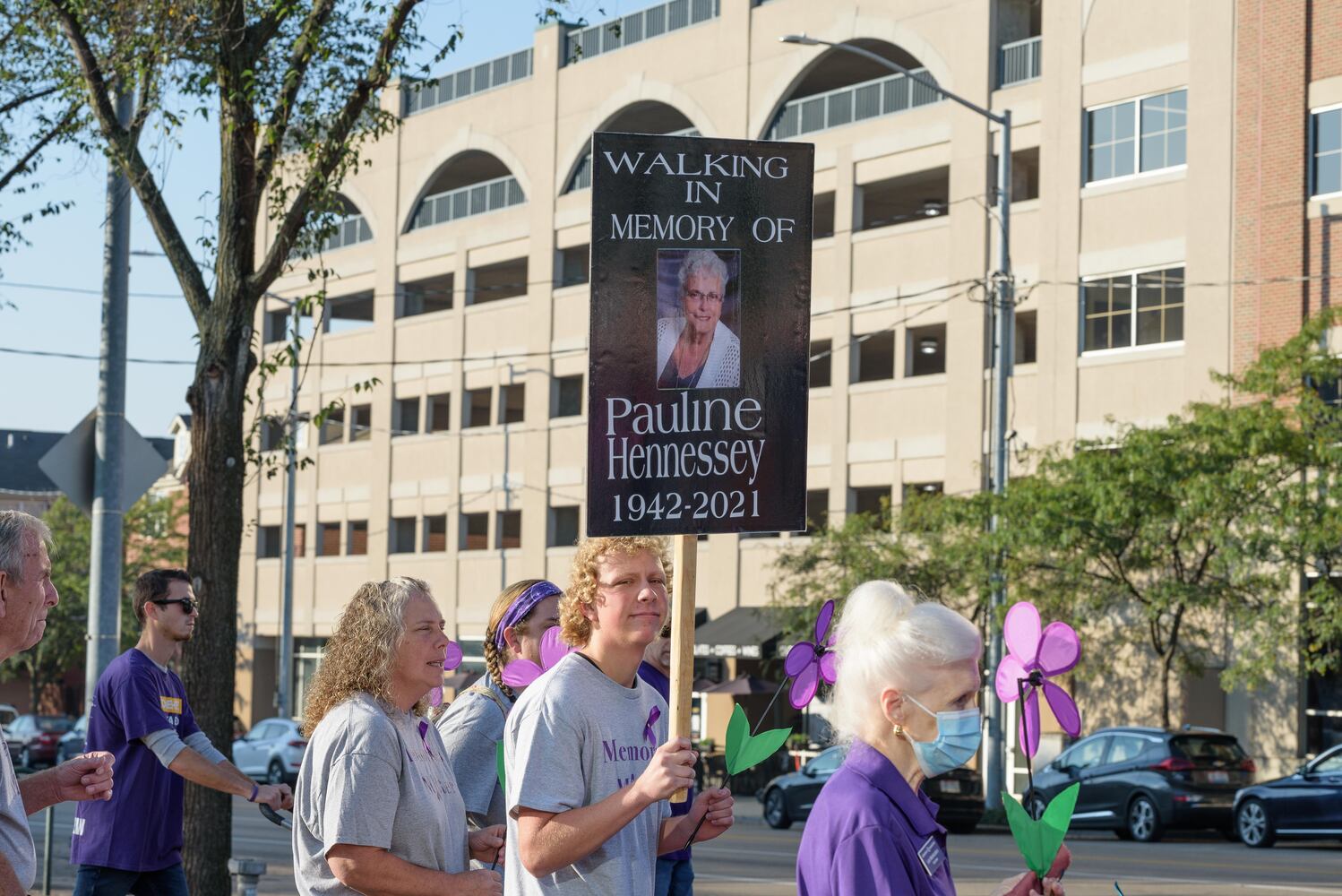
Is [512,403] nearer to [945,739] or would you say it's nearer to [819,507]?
[819,507]

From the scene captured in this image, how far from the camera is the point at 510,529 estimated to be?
2018 inches

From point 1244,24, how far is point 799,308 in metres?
30.6

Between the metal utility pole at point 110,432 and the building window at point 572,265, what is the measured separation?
3598 centimetres

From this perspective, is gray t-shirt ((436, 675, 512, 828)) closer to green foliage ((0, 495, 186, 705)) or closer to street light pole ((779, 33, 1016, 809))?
street light pole ((779, 33, 1016, 809))

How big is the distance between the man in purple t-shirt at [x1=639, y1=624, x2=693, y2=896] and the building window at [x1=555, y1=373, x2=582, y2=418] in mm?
41559

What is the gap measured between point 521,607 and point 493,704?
0.42 metres

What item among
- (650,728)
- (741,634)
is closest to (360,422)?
(741,634)

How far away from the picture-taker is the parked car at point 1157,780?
25719 millimetres

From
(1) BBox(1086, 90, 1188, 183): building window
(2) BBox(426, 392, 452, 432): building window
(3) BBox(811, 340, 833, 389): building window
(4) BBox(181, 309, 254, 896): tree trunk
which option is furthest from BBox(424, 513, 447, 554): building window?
(4) BBox(181, 309, 254, 896): tree trunk

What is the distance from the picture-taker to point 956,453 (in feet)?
125

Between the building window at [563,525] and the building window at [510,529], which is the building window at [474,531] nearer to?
the building window at [510,529]

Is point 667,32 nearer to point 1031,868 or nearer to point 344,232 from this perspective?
point 344,232

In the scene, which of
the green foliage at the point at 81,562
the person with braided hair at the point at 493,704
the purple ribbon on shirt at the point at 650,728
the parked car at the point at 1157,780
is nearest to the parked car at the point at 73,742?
the green foliage at the point at 81,562

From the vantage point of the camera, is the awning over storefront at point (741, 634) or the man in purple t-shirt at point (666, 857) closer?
the man in purple t-shirt at point (666, 857)
